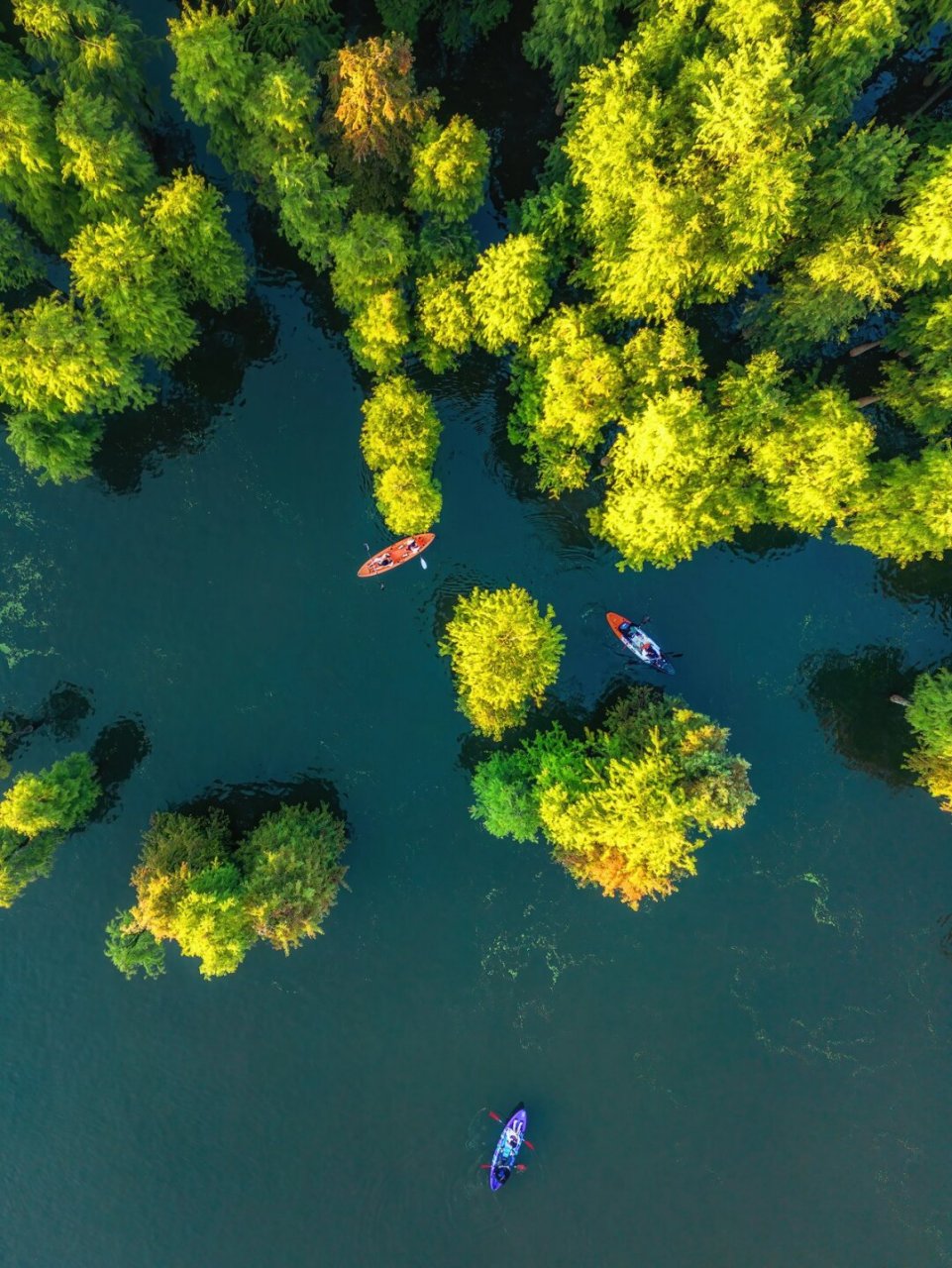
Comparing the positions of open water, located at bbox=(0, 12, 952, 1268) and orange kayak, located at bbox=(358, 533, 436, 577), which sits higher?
orange kayak, located at bbox=(358, 533, 436, 577)

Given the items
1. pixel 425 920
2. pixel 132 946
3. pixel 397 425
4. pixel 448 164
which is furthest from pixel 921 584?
pixel 132 946

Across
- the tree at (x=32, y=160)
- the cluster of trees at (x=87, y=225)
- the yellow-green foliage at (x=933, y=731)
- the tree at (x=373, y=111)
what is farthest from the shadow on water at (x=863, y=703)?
the tree at (x=32, y=160)

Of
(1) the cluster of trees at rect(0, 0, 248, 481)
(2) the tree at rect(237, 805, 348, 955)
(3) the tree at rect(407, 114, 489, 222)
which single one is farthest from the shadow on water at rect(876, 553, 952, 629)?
(1) the cluster of trees at rect(0, 0, 248, 481)

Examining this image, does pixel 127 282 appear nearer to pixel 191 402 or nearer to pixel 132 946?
pixel 191 402

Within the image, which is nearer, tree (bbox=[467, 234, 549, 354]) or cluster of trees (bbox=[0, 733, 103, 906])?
tree (bbox=[467, 234, 549, 354])

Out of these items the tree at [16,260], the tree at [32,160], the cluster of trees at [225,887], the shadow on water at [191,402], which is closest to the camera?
the tree at [32,160]

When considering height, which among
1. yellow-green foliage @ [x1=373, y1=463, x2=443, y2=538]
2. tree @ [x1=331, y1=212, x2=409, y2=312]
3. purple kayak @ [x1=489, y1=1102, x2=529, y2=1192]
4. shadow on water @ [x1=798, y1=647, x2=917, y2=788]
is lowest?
purple kayak @ [x1=489, y1=1102, x2=529, y2=1192]

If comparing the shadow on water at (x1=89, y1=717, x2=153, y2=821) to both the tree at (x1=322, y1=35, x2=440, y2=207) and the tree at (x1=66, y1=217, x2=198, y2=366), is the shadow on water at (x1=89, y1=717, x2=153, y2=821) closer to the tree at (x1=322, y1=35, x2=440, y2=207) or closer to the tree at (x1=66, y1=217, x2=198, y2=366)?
the tree at (x1=66, y1=217, x2=198, y2=366)

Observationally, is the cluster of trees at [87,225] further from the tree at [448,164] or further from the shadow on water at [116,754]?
the shadow on water at [116,754]
